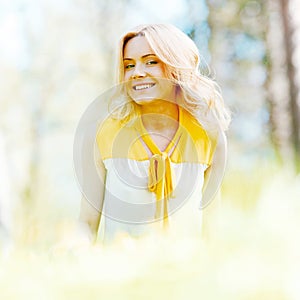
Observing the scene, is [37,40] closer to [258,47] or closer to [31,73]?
[31,73]

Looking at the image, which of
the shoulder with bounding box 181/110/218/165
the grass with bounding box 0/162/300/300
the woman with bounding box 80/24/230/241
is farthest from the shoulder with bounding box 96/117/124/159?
the grass with bounding box 0/162/300/300

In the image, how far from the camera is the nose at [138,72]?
876 millimetres

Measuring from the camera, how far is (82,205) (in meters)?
0.93

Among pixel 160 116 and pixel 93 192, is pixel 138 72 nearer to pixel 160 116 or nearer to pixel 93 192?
pixel 160 116

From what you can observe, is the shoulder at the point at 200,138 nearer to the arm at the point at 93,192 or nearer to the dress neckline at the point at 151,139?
the dress neckline at the point at 151,139

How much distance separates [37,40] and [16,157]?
1640mm

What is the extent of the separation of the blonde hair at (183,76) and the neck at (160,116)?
0.8 inches

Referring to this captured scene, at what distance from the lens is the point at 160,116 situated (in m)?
0.93

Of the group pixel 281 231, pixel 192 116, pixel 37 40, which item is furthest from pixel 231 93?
pixel 281 231

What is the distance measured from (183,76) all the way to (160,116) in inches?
2.9

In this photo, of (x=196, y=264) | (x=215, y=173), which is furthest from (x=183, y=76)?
(x=196, y=264)

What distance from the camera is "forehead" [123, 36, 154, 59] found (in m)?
0.89

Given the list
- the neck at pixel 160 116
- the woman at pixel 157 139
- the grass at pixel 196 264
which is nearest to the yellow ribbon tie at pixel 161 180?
the woman at pixel 157 139

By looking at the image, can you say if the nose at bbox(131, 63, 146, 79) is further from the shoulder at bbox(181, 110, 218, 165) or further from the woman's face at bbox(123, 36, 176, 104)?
the shoulder at bbox(181, 110, 218, 165)
